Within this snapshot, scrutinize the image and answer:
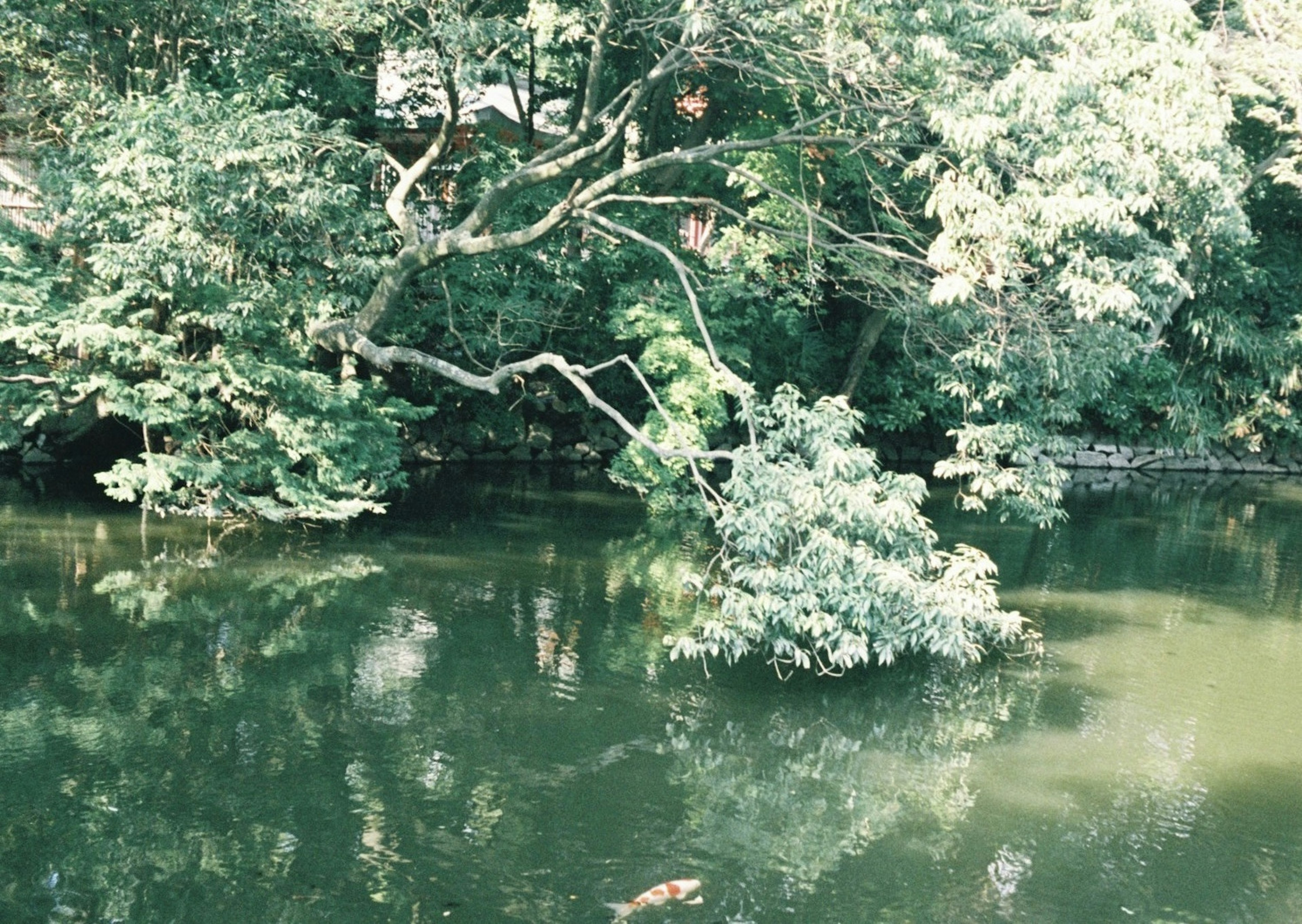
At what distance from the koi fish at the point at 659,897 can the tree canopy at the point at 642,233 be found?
3.06 metres

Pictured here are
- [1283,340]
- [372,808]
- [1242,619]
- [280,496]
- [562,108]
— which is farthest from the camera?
[1283,340]

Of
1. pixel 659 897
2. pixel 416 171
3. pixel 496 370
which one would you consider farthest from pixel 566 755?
pixel 416 171

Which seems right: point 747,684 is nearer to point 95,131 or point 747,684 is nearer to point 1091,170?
point 1091,170

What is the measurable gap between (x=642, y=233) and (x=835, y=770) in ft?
34.8

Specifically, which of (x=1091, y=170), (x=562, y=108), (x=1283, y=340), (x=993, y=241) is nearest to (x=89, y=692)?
(x=993, y=241)

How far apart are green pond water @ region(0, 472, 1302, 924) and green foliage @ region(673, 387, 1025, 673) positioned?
1.31 ft

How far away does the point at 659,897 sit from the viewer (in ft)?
19.1

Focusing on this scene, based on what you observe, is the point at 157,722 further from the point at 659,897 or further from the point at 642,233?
the point at 642,233

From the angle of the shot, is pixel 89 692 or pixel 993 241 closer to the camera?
pixel 89 692

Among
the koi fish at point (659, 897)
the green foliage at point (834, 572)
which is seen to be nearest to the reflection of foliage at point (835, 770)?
the green foliage at point (834, 572)

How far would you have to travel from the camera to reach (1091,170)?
33.5 feet

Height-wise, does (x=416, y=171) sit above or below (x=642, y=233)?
above

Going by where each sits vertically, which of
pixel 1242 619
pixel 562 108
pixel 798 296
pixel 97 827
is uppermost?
pixel 562 108

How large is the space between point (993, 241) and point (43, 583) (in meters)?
8.73
